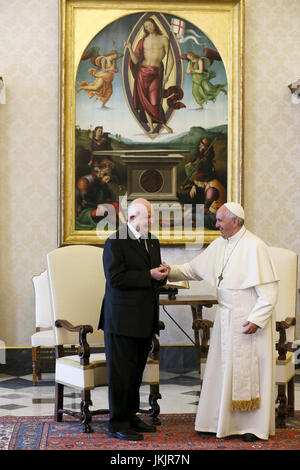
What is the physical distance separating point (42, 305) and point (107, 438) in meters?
3.05

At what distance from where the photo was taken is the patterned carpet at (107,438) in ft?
17.6

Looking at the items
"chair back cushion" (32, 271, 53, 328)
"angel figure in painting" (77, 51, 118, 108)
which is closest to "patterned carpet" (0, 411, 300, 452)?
"chair back cushion" (32, 271, 53, 328)

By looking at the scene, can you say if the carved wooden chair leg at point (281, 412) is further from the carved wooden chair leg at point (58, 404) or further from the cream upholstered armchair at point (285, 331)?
the carved wooden chair leg at point (58, 404)

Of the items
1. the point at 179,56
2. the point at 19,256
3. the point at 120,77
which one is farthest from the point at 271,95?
the point at 19,256

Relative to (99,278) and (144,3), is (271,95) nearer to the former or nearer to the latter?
(144,3)

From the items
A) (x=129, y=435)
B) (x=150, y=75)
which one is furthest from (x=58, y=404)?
(x=150, y=75)

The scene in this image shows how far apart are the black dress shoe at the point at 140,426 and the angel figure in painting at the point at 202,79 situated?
15.3ft

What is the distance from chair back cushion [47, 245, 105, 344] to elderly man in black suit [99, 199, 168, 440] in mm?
739

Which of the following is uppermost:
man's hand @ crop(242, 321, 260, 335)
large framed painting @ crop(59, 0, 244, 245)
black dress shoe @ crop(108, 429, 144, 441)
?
large framed painting @ crop(59, 0, 244, 245)

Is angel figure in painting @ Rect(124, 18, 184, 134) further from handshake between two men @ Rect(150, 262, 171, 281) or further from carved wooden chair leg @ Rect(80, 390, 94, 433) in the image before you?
carved wooden chair leg @ Rect(80, 390, 94, 433)

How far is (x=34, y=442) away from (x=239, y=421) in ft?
5.53

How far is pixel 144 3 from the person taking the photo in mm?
9031

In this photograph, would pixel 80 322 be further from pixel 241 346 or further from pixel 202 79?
pixel 202 79

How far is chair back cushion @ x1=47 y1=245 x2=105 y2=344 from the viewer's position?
636cm
